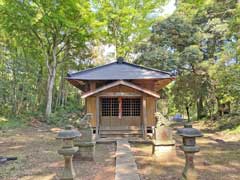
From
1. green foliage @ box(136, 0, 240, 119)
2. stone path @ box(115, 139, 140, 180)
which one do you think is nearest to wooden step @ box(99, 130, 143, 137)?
stone path @ box(115, 139, 140, 180)

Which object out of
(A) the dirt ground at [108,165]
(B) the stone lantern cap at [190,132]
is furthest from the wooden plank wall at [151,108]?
(B) the stone lantern cap at [190,132]

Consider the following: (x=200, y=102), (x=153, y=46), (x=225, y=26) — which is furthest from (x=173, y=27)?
(x=200, y=102)

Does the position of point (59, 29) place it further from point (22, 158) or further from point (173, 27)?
point (22, 158)

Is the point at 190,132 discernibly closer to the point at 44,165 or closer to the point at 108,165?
the point at 108,165

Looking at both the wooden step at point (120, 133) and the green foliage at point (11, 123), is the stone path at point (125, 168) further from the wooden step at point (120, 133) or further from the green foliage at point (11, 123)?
the green foliage at point (11, 123)

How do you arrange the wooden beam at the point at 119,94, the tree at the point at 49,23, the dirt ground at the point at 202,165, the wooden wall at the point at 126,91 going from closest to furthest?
the dirt ground at the point at 202,165 < the wooden beam at the point at 119,94 < the wooden wall at the point at 126,91 < the tree at the point at 49,23

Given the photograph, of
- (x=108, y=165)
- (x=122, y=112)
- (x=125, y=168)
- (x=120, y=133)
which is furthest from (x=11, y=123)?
(x=125, y=168)

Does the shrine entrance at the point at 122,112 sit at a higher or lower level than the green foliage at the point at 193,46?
lower

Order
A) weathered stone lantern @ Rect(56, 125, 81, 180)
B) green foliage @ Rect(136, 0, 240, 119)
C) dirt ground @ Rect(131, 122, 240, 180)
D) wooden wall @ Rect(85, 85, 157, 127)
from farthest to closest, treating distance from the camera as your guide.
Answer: green foliage @ Rect(136, 0, 240, 119), wooden wall @ Rect(85, 85, 157, 127), dirt ground @ Rect(131, 122, 240, 180), weathered stone lantern @ Rect(56, 125, 81, 180)

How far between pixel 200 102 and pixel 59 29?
13628mm

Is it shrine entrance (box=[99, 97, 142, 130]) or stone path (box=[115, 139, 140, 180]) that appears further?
shrine entrance (box=[99, 97, 142, 130])

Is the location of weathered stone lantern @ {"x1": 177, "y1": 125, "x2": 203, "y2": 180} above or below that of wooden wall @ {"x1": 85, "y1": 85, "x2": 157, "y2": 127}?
below

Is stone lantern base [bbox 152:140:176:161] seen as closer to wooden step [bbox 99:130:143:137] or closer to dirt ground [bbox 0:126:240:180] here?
dirt ground [bbox 0:126:240:180]

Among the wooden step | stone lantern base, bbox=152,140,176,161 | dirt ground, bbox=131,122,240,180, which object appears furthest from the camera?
the wooden step
